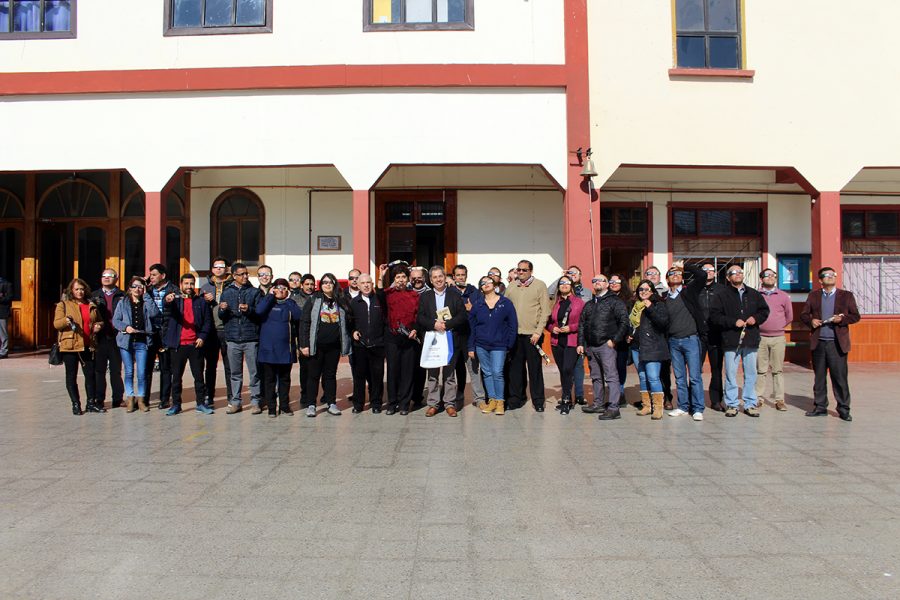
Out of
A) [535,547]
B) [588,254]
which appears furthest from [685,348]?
[535,547]

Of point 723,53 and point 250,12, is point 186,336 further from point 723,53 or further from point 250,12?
point 723,53

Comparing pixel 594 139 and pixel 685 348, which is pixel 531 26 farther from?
pixel 685 348

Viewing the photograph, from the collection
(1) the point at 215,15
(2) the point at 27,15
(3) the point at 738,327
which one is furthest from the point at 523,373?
(2) the point at 27,15

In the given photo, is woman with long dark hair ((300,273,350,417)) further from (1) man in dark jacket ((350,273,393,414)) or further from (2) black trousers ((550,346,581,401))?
(2) black trousers ((550,346,581,401))

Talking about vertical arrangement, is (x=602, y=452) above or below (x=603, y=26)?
below

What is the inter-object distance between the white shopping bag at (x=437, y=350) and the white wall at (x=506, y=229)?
5629 millimetres

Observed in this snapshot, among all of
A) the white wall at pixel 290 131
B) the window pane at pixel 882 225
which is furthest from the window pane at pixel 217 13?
the window pane at pixel 882 225

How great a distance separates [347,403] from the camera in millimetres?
9195

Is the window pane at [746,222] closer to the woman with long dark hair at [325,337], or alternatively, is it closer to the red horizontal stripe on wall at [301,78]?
the red horizontal stripe on wall at [301,78]

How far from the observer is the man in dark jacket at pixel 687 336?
26.8 ft

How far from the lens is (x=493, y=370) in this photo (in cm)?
846

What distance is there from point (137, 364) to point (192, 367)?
0.81 metres

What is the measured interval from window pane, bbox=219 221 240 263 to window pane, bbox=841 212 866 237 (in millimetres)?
12842

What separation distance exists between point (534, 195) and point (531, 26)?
3.33 metres
